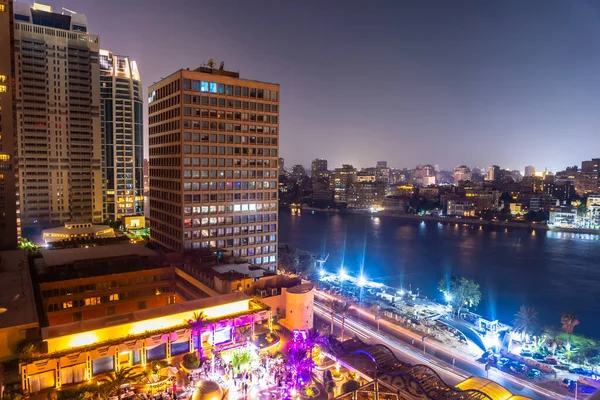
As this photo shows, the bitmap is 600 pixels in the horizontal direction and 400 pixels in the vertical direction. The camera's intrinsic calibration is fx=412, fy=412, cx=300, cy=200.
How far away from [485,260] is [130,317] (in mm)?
48944

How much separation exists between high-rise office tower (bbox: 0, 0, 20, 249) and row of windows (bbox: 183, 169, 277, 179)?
40.8 ft

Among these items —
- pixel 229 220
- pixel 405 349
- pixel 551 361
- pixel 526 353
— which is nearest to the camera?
pixel 405 349

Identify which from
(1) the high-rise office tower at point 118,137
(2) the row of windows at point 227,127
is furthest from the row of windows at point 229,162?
(1) the high-rise office tower at point 118,137

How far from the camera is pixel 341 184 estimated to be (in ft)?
458

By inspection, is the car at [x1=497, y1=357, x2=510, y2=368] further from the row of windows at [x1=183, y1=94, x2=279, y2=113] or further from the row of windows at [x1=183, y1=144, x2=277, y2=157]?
the row of windows at [x1=183, y1=94, x2=279, y2=113]

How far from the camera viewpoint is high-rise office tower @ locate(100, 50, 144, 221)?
59.1 m

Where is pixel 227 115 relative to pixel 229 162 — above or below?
above

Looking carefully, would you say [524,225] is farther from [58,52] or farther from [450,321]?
[58,52]

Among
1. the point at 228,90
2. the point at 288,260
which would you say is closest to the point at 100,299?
the point at 228,90

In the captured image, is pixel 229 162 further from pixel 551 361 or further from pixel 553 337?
pixel 553 337

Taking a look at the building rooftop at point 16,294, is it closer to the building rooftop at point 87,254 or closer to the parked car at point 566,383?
the building rooftop at point 87,254

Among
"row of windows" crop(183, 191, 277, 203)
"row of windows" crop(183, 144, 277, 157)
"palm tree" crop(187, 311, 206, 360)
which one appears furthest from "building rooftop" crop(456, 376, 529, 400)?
"row of windows" crop(183, 144, 277, 157)

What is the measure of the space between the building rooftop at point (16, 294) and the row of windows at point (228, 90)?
14964 millimetres

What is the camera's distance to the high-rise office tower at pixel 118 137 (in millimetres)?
59094
